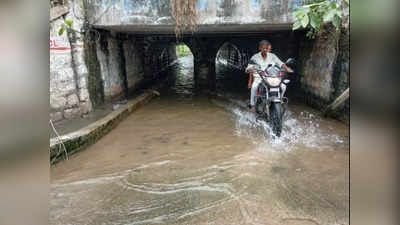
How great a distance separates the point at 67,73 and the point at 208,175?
4306 mm

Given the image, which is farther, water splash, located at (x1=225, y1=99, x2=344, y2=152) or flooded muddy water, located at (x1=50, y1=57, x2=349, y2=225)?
water splash, located at (x1=225, y1=99, x2=344, y2=152)

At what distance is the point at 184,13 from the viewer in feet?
24.4

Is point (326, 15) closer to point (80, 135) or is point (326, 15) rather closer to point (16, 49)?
point (16, 49)

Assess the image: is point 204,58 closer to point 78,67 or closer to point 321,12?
point 78,67

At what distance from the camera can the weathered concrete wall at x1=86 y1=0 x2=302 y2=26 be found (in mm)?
7379

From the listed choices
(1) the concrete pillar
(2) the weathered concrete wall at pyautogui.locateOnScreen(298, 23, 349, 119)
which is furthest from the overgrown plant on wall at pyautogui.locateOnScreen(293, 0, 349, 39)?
(1) the concrete pillar

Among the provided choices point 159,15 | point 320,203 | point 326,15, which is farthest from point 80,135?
point 326,15

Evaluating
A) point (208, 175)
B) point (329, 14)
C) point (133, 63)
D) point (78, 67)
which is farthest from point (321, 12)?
point (133, 63)

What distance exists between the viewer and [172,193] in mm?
4090

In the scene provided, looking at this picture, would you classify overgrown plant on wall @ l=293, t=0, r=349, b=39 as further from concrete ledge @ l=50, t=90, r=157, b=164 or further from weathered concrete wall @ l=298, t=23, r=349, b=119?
weathered concrete wall @ l=298, t=23, r=349, b=119

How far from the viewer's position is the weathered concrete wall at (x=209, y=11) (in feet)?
24.2

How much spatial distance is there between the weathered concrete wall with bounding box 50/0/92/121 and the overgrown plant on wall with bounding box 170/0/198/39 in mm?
2089

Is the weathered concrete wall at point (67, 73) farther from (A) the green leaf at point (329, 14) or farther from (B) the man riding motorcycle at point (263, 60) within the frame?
(A) the green leaf at point (329, 14)

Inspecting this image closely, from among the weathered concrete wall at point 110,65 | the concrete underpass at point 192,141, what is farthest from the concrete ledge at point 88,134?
the weathered concrete wall at point 110,65
